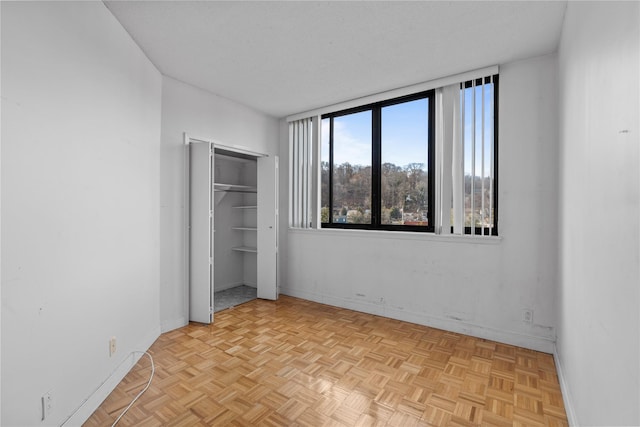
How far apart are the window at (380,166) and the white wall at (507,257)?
12.8 inches

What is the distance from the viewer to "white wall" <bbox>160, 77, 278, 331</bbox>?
316cm

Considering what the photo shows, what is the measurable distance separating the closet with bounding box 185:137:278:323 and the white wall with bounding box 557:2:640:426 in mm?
3094

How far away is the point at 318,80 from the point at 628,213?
9.39ft

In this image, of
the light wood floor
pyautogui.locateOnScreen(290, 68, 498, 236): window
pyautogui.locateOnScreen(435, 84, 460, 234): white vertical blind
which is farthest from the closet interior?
pyautogui.locateOnScreen(435, 84, 460, 234): white vertical blind

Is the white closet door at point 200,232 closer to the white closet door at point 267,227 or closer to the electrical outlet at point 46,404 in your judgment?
the white closet door at point 267,227

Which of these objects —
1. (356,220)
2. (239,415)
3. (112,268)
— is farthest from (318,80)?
(239,415)

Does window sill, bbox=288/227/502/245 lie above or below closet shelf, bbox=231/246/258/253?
above

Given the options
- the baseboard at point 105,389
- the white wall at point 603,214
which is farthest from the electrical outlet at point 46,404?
the white wall at point 603,214

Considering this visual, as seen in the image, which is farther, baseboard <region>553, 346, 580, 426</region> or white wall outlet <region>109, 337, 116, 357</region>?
white wall outlet <region>109, 337, 116, 357</region>

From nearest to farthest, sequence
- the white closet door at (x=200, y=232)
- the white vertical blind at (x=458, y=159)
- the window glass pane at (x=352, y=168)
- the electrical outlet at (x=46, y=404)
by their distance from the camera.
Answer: the electrical outlet at (x=46, y=404), the white vertical blind at (x=458, y=159), the white closet door at (x=200, y=232), the window glass pane at (x=352, y=168)

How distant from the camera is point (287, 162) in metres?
4.54

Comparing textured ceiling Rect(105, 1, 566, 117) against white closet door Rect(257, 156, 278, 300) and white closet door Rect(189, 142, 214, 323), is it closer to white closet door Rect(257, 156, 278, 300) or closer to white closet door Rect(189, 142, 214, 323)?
white closet door Rect(189, 142, 214, 323)

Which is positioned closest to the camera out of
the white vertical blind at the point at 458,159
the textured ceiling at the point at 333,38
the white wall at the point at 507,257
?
the textured ceiling at the point at 333,38

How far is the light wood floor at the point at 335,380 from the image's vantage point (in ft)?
6.09
